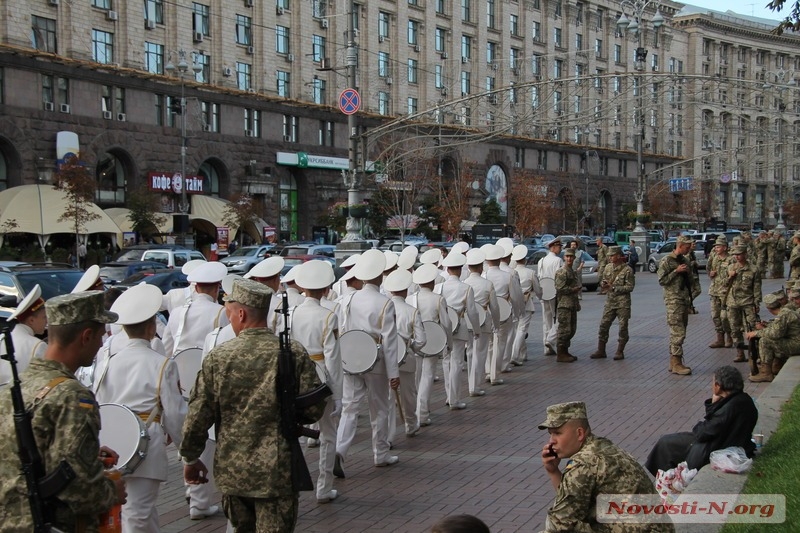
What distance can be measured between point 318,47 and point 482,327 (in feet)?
142

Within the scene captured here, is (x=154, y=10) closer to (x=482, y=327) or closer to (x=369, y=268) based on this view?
(x=482, y=327)

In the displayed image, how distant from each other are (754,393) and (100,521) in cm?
1029

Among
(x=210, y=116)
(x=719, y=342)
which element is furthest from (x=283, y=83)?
(x=719, y=342)

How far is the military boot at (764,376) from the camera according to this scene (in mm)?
13484

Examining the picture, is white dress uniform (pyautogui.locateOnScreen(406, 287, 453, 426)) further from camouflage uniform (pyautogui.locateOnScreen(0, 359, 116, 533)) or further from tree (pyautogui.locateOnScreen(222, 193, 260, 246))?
tree (pyautogui.locateOnScreen(222, 193, 260, 246))

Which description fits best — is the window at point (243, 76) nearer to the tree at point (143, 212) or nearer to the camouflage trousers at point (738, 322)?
the tree at point (143, 212)

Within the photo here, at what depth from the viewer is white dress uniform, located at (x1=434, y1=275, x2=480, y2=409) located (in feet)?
40.4

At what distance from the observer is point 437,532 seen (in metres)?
3.43

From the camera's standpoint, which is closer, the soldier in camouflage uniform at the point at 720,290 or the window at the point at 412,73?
the soldier in camouflage uniform at the point at 720,290

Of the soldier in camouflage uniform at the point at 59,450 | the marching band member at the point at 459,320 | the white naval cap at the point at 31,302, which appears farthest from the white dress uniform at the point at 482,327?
the soldier in camouflage uniform at the point at 59,450

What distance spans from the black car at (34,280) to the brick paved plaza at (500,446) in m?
8.15

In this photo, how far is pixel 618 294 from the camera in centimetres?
1612

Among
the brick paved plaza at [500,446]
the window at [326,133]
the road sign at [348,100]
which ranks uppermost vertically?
the window at [326,133]

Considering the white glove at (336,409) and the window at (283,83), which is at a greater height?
the window at (283,83)
